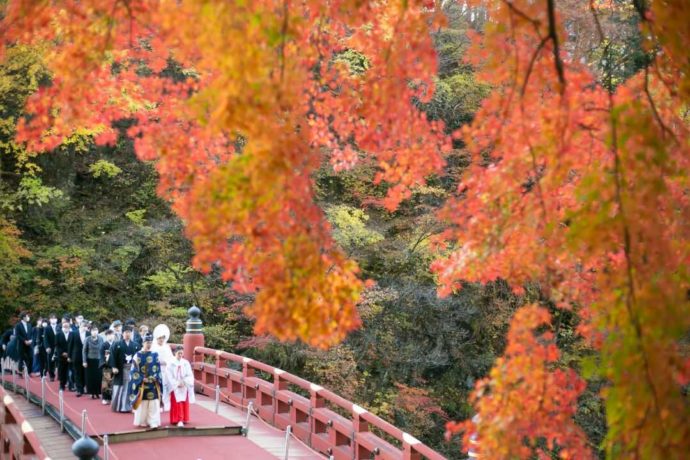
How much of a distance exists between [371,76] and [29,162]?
18767 millimetres

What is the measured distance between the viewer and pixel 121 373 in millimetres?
14039

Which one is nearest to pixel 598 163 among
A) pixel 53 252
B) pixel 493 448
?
pixel 493 448

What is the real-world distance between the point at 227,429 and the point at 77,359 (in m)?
4.76

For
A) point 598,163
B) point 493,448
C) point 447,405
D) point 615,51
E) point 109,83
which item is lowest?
point 447,405

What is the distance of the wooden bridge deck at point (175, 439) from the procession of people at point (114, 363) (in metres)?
0.36

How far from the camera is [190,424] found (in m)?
13.2

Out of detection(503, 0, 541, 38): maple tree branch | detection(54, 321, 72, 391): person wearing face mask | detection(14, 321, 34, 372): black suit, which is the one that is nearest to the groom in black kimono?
detection(54, 321, 72, 391): person wearing face mask

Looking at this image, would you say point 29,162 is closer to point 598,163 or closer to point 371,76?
point 371,76

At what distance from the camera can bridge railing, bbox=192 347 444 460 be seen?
401 inches

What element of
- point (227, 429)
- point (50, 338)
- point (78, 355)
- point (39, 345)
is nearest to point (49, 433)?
point (227, 429)

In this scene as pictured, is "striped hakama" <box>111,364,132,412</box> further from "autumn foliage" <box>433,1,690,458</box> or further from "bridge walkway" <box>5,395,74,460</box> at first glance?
"autumn foliage" <box>433,1,690,458</box>

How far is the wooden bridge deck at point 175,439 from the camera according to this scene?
37.9 ft

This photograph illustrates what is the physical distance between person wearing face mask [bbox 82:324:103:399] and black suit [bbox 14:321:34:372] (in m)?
2.86

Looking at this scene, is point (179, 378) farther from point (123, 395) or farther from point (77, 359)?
point (77, 359)
